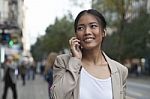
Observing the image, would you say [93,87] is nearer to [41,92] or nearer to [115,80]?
[115,80]

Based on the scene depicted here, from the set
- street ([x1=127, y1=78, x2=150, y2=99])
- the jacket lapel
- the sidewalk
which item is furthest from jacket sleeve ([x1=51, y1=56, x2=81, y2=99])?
street ([x1=127, y1=78, x2=150, y2=99])

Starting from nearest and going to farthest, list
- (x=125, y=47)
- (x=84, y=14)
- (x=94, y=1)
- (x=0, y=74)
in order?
(x=84, y=14), (x=94, y=1), (x=0, y=74), (x=125, y=47)

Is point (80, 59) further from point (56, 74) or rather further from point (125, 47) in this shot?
point (125, 47)

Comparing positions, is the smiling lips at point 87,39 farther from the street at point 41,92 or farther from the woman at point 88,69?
the street at point 41,92

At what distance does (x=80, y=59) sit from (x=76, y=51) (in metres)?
0.06

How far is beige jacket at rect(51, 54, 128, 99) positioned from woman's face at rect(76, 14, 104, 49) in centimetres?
14

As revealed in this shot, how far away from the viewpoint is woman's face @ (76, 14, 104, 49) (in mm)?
3797

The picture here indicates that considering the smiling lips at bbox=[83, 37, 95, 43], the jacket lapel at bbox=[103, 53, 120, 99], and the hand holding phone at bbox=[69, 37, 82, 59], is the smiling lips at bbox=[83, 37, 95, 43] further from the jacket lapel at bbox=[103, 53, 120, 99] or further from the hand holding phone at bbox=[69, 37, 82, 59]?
the jacket lapel at bbox=[103, 53, 120, 99]

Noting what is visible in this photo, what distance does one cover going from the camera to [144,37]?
244 feet

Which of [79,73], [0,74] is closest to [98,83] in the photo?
[79,73]

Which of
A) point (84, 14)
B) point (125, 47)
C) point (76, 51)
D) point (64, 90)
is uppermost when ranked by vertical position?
point (84, 14)

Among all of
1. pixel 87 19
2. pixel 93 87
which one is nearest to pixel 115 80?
pixel 93 87

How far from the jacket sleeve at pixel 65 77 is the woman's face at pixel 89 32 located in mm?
141

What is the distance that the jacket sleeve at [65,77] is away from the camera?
3.63 m
